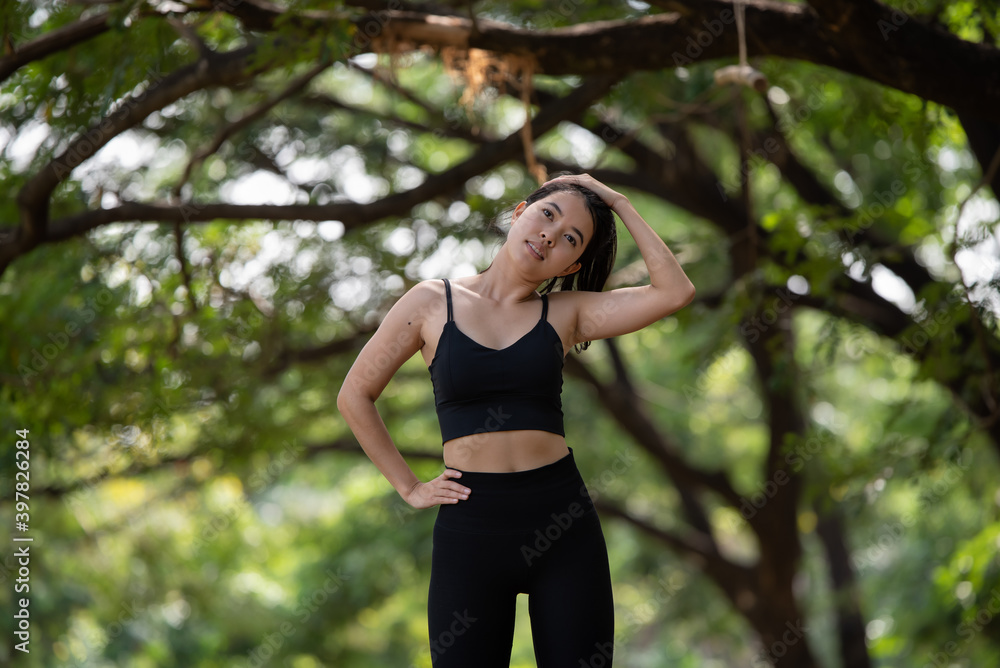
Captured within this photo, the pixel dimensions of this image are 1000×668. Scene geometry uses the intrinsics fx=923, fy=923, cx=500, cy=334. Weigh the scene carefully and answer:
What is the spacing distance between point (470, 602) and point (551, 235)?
91cm

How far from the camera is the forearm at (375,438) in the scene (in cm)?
233

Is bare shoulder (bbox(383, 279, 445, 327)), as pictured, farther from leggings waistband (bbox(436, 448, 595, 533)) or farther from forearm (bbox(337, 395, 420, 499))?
leggings waistband (bbox(436, 448, 595, 533))

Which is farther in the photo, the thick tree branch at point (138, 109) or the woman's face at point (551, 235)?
the thick tree branch at point (138, 109)

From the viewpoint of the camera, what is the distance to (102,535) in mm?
9445

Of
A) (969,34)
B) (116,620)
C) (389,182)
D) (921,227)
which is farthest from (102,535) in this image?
(969,34)

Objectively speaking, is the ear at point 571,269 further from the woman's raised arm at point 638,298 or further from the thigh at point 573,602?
the thigh at point 573,602

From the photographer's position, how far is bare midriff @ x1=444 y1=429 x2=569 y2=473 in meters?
2.22

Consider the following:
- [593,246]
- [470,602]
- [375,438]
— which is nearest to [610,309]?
[593,246]

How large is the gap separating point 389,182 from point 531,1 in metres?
2.21

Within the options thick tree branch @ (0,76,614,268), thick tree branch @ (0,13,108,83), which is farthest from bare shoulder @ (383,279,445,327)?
thick tree branch @ (0,76,614,268)

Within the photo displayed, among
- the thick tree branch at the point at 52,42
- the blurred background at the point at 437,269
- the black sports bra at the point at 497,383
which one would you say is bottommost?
the blurred background at the point at 437,269

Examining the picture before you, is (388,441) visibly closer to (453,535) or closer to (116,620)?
(453,535)

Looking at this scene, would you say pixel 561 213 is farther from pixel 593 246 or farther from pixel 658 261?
pixel 658 261

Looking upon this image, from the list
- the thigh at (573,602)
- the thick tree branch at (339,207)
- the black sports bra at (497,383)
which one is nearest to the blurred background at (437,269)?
the thick tree branch at (339,207)
